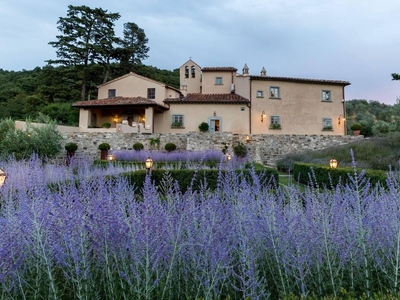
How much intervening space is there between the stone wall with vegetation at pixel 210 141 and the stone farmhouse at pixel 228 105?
5.01 feet

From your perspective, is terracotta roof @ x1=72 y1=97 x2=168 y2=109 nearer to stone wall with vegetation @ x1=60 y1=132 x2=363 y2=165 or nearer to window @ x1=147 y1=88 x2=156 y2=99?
window @ x1=147 y1=88 x2=156 y2=99

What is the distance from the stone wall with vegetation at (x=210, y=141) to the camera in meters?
18.6

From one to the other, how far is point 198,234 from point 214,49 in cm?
4158

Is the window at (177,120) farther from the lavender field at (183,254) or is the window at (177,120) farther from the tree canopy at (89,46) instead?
the lavender field at (183,254)

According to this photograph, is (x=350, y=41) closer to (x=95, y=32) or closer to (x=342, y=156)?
(x=342, y=156)

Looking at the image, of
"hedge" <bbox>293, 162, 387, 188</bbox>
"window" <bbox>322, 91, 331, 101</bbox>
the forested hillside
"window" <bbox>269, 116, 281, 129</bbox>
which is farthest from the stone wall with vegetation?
"hedge" <bbox>293, 162, 387, 188</bbox>

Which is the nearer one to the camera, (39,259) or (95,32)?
(39,259)

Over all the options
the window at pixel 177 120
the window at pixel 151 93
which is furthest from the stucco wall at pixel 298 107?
the window at pixel 151 93

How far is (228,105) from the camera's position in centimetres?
2102

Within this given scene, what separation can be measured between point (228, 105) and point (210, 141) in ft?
12.4

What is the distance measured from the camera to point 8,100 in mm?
25969

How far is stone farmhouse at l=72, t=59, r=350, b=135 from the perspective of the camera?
2111 centimetres

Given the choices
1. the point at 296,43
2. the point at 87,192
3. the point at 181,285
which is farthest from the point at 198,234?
the point at 296,43

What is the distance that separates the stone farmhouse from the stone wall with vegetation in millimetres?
1526
